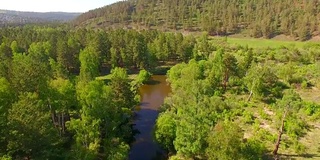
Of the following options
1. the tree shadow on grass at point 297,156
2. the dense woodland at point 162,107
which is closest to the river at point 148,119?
the dense woodland at point 162,107

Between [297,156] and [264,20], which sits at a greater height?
[264,20]

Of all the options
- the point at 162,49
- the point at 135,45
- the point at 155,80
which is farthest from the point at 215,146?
the point at 162,49

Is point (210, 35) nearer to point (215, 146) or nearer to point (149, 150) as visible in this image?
point (149, 150)

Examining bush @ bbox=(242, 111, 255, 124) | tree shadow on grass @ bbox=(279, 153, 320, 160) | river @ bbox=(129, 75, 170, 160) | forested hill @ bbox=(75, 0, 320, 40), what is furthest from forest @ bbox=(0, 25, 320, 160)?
forested hill @ bbox=(75, 0, 320, 40)

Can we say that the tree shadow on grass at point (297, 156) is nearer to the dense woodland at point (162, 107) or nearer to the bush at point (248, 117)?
the dense woodland at point (162, 107)

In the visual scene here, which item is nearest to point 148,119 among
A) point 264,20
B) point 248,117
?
point 248,117

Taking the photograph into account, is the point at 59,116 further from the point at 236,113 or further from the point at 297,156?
the point at 297,156

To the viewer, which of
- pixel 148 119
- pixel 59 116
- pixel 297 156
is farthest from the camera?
pixel 148 119

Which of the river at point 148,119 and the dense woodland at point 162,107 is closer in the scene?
the dense woodland at point 162,107
